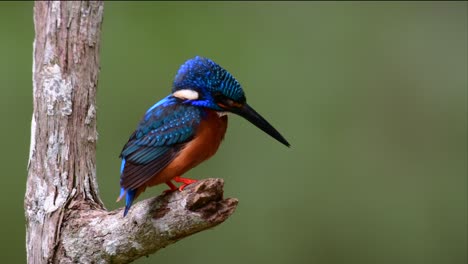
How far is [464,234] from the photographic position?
6.79 meters

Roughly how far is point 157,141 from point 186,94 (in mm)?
284

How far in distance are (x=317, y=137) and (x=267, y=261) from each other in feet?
3.52

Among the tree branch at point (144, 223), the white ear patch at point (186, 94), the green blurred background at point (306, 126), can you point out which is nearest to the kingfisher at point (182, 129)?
the white ear patch at point (186, 94)

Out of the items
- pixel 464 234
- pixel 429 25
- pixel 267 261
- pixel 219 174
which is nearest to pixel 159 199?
pixel 219 174

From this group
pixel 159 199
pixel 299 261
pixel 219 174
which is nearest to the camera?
pixel 159 199

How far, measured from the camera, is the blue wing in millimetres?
3566

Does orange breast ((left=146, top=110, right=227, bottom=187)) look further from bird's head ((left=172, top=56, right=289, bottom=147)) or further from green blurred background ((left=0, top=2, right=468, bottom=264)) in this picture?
green blurred background ((left=0, top=2, right=468, bottom=264))

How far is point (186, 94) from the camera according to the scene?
12.5 feet

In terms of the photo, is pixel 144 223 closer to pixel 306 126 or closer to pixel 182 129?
pixel 182 129

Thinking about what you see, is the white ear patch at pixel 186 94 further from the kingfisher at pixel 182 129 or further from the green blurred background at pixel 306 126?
the green blurred background at pixel 306 126

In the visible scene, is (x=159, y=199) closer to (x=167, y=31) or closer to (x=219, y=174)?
(x=219, y=174)

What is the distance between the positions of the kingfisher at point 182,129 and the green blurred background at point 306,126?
231 cm

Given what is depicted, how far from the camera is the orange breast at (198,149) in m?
3.63

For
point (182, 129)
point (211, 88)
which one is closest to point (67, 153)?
Result: point (182, 129)
